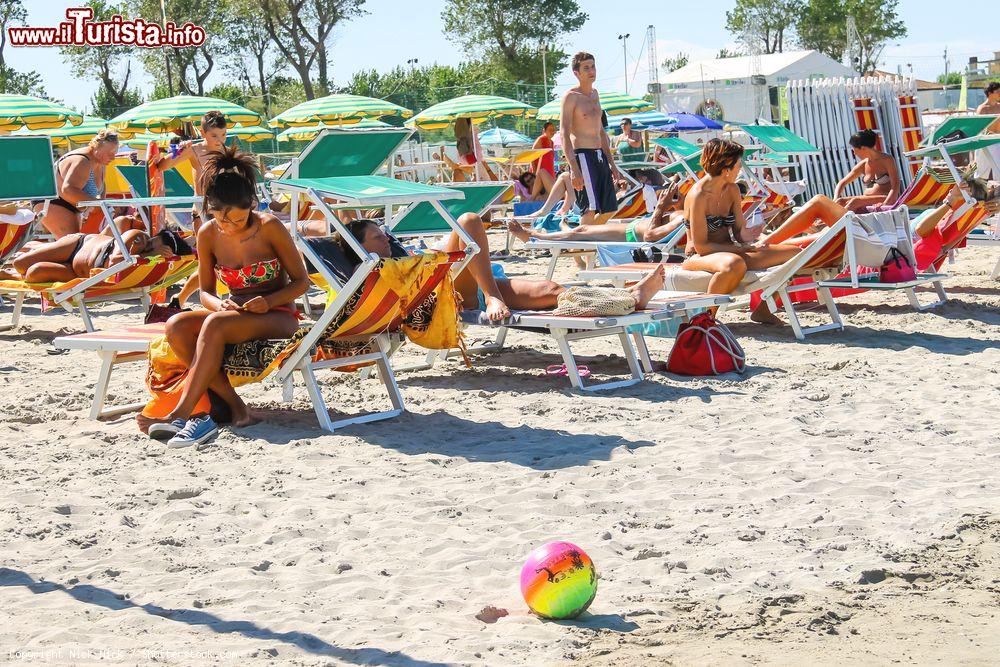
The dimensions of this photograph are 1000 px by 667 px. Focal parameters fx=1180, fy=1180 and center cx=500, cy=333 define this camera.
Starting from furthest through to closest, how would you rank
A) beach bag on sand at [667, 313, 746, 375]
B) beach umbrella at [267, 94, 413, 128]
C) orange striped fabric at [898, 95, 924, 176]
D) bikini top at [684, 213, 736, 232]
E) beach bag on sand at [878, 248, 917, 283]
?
beach umbrella at [267, 94, 413, 128], orange striped fabric at [898, 95, 924, 176], beach bag on sand at [878, 248, 917, 283], bikini top at [684, 213, 736, 232], beach bag on sand at [667, 313, 746, 375]

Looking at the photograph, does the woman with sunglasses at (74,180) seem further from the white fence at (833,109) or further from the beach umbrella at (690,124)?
the beach umbrella at (690,124)

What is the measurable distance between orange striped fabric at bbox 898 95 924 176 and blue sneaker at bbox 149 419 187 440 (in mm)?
11288

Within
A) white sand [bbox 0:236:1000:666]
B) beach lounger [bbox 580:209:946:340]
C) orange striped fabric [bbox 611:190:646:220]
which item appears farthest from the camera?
orange striped fabric [bbox 611:190:646:220]

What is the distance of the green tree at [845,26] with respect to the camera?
6234cm

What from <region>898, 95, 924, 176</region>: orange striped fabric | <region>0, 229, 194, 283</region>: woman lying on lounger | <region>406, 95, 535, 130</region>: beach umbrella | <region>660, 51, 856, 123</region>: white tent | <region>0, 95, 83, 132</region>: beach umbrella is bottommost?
<region>0, 229, 194, 283</region>: woman lying on lounger

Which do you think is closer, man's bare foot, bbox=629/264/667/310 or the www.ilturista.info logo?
man's bare foot, bbox=629/264/667/310

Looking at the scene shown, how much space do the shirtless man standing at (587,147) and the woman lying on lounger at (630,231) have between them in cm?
21

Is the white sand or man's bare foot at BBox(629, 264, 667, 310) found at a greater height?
man's bare foot at BBox(629, 264, 667, 310)

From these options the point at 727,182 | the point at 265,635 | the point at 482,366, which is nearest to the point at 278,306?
the point at 482,366

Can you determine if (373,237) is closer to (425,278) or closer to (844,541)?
(425,278)

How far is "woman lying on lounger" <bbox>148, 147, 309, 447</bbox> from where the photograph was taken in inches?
199

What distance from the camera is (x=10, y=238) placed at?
336 inches

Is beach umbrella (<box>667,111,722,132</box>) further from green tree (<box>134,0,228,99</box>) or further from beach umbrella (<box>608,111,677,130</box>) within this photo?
green tree (<box>134,0,228,99</box>)

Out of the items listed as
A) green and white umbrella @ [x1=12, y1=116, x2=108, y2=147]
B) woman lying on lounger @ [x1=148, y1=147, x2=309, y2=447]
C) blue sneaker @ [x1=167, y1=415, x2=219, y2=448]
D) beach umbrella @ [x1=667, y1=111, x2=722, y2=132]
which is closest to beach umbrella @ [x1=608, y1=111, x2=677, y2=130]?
beach umbrella @ [x1=667, y1=111, x2=722, y2=132]
